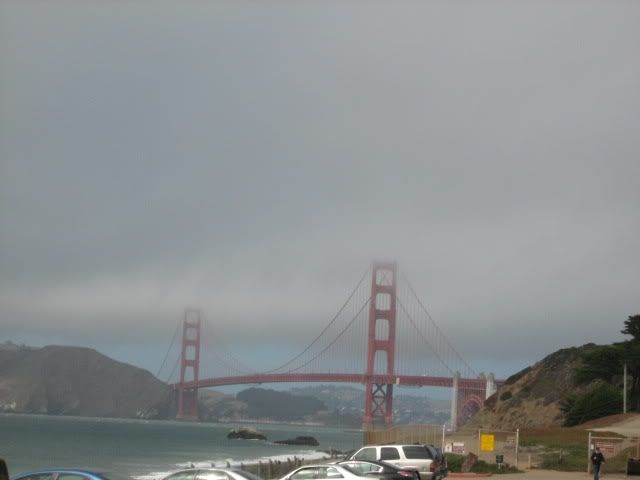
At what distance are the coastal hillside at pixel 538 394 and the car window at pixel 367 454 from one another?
135 feet

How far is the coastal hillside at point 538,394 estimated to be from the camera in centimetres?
7531

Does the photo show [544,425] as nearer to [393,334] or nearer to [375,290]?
[393,334]

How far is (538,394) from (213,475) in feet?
204

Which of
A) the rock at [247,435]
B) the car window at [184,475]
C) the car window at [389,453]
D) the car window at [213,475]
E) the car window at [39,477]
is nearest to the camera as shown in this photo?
the car window at [39,477]

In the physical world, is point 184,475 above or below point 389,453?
below

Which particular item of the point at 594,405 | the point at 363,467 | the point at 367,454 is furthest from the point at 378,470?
the point at 594,405

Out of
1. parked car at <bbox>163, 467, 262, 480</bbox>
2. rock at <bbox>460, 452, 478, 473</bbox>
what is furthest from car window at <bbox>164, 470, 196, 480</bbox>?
rock at <bbox>460, 452, 478, 473</bbox>

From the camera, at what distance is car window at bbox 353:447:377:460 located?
30891 millimetres

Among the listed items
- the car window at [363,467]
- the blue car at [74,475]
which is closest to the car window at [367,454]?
the car window at [363,467]

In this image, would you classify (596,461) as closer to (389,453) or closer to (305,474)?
(389,453)

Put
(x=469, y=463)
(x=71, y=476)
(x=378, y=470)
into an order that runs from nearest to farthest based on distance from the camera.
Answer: (x=71, y=476) → (x=378, y=470) → (x=469, y=463)

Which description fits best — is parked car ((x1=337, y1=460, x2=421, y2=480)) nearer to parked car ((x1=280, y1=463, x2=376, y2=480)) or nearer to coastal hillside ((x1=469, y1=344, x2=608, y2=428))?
parked car ((x1=280, y1=463, x2=376, y2=480))

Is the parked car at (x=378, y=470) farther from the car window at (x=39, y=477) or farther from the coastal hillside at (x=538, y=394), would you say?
the coastal hillside at (x=538, y=394)

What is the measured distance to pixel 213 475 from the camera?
21.9 metres
